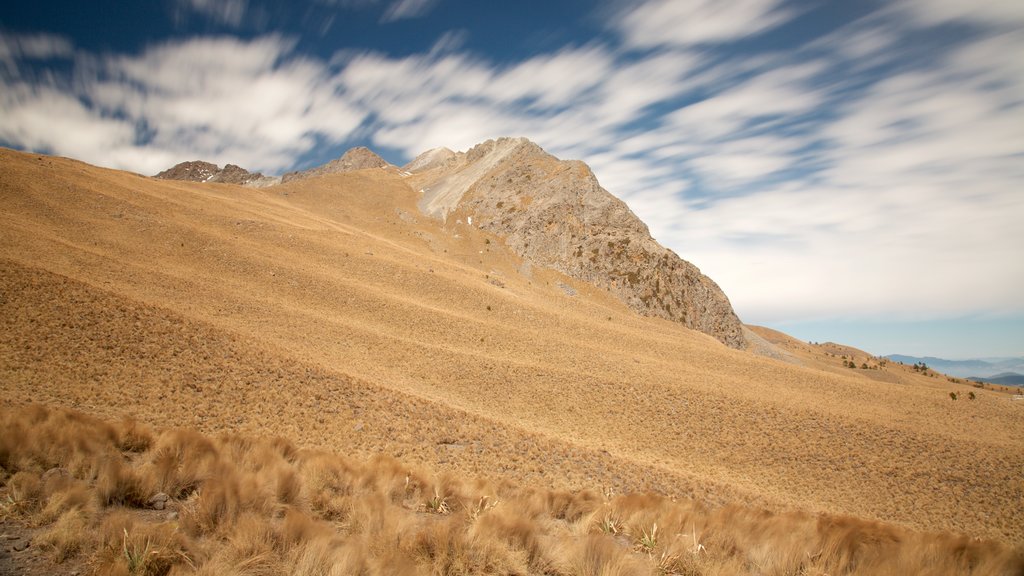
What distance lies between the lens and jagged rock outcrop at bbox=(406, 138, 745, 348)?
175 feet

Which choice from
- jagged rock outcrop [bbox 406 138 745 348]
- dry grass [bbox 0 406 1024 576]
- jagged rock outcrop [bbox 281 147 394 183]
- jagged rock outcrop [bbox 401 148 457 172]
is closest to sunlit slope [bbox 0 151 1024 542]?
dry grass [bbox 0 406 1024 576]

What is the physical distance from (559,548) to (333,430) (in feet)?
34.1

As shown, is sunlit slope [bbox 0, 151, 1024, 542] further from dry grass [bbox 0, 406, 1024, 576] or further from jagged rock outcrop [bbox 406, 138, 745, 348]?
jagged rock outcrop [bbox 406, 138, 745, 348]

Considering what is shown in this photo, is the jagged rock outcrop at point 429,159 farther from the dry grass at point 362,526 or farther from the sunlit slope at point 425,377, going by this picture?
the dry grass at point 362,526

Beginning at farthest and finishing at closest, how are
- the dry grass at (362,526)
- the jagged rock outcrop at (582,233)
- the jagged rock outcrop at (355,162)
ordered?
the jagged rock outcrop at (355,162) < the jagged rock outcrop at (582,233) < the dry grass at (362,526)

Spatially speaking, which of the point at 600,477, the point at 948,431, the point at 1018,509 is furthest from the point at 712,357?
the point at 600,477

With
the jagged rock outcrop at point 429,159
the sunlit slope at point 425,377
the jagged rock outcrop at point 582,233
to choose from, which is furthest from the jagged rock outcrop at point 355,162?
the sunlit slope at point 425,377

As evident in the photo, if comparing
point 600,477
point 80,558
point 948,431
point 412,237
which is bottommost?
point 600,477

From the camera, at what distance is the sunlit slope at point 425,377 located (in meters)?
14.8

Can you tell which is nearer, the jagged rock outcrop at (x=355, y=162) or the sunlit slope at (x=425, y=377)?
the sunlit slope at (x=425, y=377)

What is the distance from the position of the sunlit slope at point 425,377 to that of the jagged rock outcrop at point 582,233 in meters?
14.3

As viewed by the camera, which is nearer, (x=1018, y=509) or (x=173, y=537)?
(x=173, y=537)

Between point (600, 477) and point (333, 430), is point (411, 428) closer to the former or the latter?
point (333, 430)

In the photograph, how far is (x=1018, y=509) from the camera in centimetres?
1565
